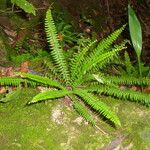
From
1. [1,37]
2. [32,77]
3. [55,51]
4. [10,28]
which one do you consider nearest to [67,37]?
[10,28]

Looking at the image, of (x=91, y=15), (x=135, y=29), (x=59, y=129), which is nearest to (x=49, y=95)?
(x=59, y=129)

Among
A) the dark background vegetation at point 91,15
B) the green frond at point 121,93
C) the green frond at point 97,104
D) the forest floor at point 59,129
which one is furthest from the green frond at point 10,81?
the dark background vegetation at point 91,15

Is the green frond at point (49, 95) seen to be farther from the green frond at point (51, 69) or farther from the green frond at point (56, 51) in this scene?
the green frond at point (51, 69)

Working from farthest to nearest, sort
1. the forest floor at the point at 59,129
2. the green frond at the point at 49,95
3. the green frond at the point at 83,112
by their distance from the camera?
the green frond at the point at 83,112, the forest floor at the point at 59,129, the green frond at the point at 49,95

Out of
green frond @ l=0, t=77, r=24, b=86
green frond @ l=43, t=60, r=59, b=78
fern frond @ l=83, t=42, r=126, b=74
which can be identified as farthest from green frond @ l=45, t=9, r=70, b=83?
green frond @ l=0, t=77, r=24, b=86

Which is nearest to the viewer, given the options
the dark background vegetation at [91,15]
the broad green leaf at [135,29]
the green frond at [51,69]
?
the green frond at [51,69]

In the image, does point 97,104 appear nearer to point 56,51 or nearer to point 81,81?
point 81,81
